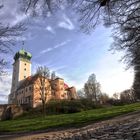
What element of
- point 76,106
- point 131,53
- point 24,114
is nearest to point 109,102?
point 76,106

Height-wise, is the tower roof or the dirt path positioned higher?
the tower roof

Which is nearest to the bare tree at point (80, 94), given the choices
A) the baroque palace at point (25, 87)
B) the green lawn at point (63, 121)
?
the baroque palace at point (25, 87)

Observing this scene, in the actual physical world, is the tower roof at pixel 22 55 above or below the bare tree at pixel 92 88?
above

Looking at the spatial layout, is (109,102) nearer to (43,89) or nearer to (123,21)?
(43,89)

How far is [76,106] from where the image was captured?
5959 cm

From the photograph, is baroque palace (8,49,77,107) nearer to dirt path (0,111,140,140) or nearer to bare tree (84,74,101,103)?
bare tree (84,74,101,103)

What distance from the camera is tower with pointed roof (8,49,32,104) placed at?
9125 cm

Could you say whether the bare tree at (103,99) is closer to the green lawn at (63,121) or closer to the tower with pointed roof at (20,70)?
the tower with pointed roof at (20,70)

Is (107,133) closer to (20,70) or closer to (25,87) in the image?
(25,87)

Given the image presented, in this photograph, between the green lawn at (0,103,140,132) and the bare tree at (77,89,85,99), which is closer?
the green lawn at (0,103,140,132)

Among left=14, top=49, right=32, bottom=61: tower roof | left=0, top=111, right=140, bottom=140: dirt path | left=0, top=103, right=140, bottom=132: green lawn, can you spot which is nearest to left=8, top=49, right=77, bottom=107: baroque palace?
left=14, top=49, right=32, bottom=61: tower roof

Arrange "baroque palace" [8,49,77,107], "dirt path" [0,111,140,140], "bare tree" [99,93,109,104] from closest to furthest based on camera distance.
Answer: "dirt path" [0,111,140,140], "bare tree" [99,93,109,104], "baroque palace" [8,49,77,107]

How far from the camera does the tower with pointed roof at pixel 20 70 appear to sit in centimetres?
9125

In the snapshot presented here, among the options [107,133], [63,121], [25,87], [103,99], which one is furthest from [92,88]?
[107,133]
